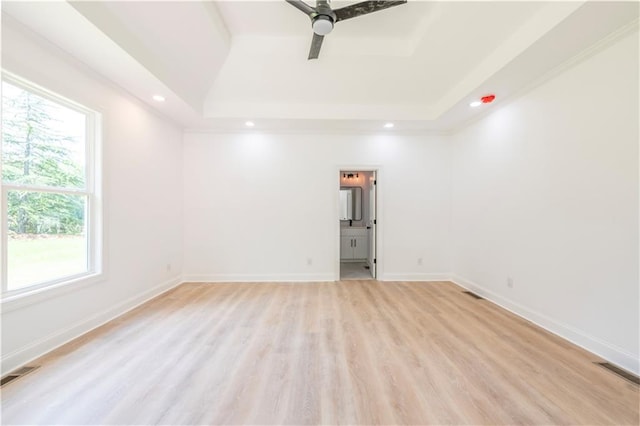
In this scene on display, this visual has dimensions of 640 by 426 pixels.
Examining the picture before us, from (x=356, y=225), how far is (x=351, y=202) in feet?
2.15

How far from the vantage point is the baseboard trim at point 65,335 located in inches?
77.2

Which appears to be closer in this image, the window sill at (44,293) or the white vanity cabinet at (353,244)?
the window sill at (44,293)

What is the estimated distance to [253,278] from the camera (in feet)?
14.8

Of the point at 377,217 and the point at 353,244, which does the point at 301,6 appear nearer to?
the point at 377,217

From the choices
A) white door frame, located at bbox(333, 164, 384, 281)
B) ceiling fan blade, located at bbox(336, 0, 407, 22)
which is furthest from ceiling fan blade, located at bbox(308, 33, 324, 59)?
white door frame, located at bbox(333, 164, 384, 281)

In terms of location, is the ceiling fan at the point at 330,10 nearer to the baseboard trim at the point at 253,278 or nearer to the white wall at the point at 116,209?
the white wall at the point at 116,209

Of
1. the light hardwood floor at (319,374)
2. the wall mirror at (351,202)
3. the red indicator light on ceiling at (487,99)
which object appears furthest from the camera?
the wall mirror at (351,202)

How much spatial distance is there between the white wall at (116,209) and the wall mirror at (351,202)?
3.96m

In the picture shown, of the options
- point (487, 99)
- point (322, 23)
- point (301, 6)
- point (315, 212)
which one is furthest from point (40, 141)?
point (487, 99)

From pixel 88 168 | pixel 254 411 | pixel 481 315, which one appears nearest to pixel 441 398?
pixel 254 411

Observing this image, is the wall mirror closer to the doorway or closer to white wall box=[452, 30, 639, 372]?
the doorway

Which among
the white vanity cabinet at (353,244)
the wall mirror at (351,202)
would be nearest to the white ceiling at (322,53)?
the wall mirror at (351,202)

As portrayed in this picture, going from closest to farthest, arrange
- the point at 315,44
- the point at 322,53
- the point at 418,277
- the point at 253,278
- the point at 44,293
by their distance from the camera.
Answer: the point at 44,293, the point at 315,44, the point at 322,53, the point at 253,278, the point at 418,277

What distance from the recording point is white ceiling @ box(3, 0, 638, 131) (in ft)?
6.80
